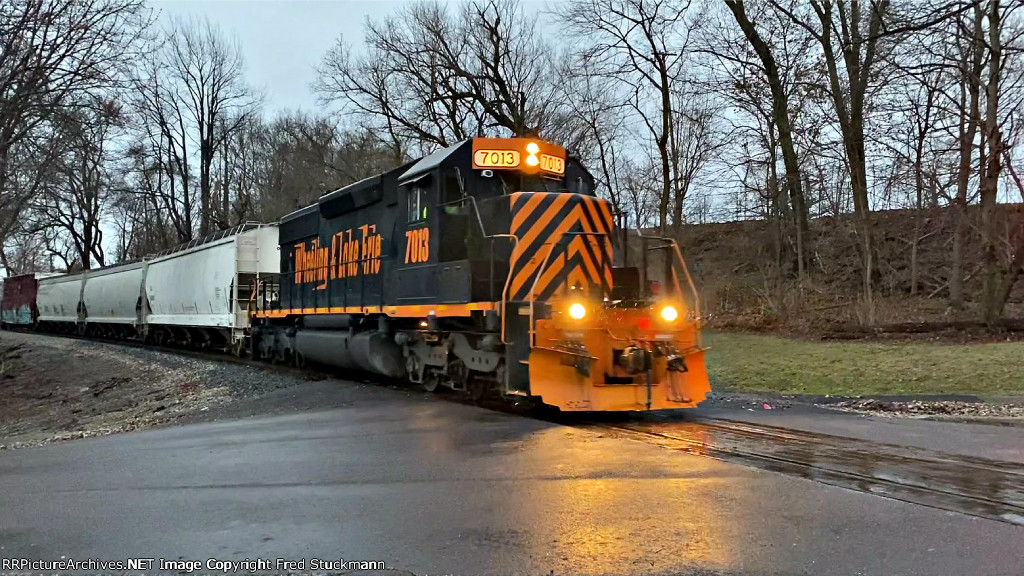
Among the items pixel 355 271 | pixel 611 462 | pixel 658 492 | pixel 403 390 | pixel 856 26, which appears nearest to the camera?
pixel 658 492

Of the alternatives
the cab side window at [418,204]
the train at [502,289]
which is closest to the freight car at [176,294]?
the train at [502,289]

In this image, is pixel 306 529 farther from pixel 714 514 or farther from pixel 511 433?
pixel 511 433

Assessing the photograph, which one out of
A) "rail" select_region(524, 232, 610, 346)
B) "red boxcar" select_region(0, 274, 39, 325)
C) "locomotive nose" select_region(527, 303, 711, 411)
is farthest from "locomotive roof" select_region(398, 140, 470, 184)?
"red boxcar" select_region(0, 274, 39, 325)

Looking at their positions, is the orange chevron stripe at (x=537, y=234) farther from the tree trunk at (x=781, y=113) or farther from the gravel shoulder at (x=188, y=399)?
the tree trunk at (x=781, y=113)

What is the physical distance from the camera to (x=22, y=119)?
15633 millimetres

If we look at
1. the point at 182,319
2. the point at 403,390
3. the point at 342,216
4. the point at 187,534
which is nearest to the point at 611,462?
the point at 187,534

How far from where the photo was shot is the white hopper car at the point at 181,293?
19469mm

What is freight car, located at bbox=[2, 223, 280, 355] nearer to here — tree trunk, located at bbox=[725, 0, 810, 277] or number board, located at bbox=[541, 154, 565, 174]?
number board, located at bbox=[541, 154, 565, 174]

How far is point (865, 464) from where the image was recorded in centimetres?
618

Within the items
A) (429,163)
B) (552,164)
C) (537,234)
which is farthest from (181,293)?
(537,234)

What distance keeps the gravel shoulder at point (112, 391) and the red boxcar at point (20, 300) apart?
72.3 ft

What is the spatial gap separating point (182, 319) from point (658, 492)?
21835 mm

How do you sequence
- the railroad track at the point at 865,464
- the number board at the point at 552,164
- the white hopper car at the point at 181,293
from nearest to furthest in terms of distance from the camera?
1. the railroad track at the point at 865,464
2. the number board at the point at 552,164
3. the white hopper car at the point at 181,293

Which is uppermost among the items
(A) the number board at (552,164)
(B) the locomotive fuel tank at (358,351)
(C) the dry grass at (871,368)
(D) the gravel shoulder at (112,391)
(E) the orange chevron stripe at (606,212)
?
(A) the number board at (552,164)
